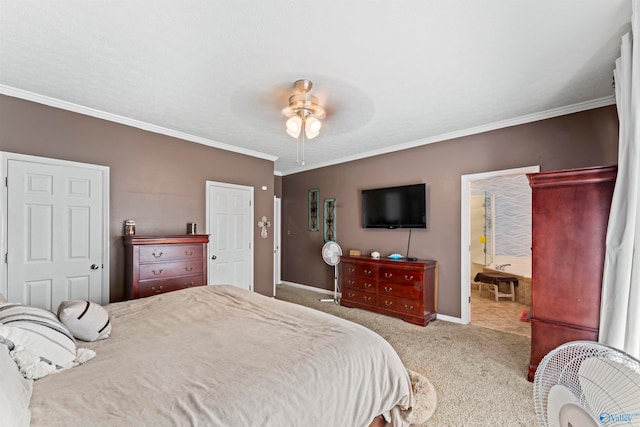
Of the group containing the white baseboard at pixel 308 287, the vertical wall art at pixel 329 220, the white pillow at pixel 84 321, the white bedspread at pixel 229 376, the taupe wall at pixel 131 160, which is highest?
the taupe wall at pixel 131 160

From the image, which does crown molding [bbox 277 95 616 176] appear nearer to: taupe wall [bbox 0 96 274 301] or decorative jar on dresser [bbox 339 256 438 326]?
decorative jar on dresser [bbox 339 256 438 326]

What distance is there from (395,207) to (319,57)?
9.33 feet

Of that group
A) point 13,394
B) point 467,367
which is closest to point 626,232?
point 467,367

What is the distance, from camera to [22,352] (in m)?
1.19

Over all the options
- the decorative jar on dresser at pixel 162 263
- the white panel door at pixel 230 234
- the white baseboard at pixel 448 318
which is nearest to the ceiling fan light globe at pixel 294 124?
the decorative jar on dresser at pixel 162 263

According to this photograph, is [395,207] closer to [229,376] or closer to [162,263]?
[162,263]

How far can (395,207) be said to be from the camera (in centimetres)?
447

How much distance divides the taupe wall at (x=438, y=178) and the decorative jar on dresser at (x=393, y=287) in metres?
0.33

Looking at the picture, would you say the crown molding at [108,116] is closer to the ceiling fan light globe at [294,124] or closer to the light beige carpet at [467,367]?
the ceiling fan light globe at [294,124]

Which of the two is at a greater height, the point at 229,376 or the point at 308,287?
the point at 229,376

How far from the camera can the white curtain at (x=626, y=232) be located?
1.68 metres

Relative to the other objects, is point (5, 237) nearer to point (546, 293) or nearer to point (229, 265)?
point (229, 265)

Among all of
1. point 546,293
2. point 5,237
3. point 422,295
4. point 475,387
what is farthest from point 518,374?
point 5,237

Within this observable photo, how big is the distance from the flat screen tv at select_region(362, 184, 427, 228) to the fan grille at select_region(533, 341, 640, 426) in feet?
10.7
